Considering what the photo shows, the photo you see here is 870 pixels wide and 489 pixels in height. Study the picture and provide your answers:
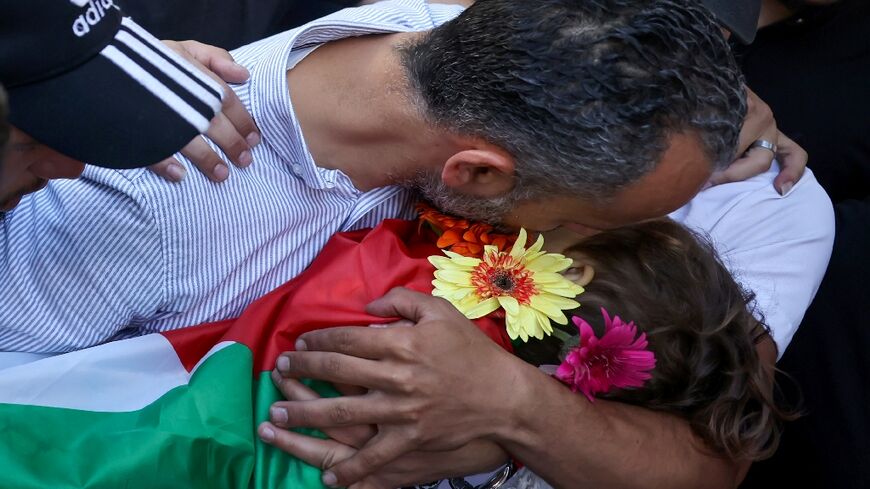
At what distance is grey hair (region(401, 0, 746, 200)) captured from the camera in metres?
1.74

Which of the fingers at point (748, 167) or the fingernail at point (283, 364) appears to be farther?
the fingers at point (748, 167)

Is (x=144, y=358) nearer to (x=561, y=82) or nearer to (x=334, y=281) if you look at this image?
(x=334, y=281)

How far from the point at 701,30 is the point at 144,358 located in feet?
4.22

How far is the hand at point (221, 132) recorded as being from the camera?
190 centimetres

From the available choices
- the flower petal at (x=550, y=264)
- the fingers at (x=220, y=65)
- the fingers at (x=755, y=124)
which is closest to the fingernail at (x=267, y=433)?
the flower petal at (x=550, y=264)

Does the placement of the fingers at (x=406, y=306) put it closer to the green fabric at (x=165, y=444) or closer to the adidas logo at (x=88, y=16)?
the green fabric at (x=165, y=444)

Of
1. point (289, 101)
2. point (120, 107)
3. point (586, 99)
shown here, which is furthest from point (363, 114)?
point (120, 107)

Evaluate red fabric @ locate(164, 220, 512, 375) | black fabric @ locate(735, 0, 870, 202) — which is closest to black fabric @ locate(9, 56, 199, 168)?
red fabric @ locate(164, 220, 512, 375)

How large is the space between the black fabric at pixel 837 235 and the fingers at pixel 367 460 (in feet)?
4.76

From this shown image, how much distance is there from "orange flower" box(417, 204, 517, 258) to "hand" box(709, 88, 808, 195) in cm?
69

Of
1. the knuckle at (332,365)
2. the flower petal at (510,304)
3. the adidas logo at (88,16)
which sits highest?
the adidas logo at (88,16)

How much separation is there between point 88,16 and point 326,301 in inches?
29.3

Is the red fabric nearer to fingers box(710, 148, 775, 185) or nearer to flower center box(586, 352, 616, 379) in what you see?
flower center box(586, 352, 616, 379)

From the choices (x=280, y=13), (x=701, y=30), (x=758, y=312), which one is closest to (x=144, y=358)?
(x=701, y=30)
